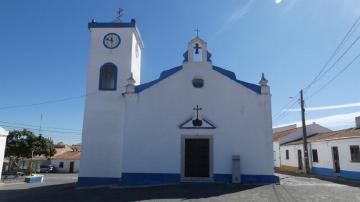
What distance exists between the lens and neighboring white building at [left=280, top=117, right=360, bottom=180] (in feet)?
64.1

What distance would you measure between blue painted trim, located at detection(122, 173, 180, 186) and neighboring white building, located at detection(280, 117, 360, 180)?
12.1 meters

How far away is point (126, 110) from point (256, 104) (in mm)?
6354

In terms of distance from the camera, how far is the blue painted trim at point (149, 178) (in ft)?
47.5

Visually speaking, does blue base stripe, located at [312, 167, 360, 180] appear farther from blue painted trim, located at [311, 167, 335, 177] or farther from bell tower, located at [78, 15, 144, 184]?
bell tower, located at [78, 15, 144, 184]

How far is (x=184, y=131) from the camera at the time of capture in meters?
14.9

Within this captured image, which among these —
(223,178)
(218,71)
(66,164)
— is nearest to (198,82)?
(218,71)

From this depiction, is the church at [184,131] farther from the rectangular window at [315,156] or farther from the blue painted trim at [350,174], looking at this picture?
the rectangular window at [315,156]

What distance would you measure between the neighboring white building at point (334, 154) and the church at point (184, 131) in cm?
833

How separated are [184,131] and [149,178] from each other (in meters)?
2.75

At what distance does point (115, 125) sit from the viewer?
16.4 metres

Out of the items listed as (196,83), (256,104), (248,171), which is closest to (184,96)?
(196,83)

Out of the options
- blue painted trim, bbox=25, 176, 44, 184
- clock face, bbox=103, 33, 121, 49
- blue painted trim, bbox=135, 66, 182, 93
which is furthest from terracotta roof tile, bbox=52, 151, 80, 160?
blue painted trim, bbox=135, 66, 182, 93

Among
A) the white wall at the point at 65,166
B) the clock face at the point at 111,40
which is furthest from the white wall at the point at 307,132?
the white wall at the point at 65,166

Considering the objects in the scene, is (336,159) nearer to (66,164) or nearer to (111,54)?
(111,54)
